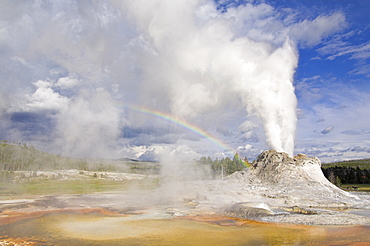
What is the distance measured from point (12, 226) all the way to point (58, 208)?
740cm

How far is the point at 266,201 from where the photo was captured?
79.2ft

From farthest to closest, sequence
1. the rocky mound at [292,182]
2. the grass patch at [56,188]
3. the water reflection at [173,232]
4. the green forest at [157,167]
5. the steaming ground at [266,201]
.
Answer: the green forest at [157,167]
the grass patch at [56,188]
the rocky mound at [292,182]
the steaming ground at [266,201]
the water reflection at [173,232]

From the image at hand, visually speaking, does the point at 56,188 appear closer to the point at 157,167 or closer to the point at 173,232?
the point at 173,232

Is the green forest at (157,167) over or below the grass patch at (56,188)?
over

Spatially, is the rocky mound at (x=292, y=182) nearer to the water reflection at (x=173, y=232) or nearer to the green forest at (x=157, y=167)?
the water reflection at (x=173, y=232)

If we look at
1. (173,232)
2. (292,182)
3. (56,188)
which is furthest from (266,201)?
(56,188)

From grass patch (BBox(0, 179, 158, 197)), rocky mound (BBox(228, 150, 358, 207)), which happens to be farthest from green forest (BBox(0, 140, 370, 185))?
rocky mound (BBox(228, 150, 358, 207))

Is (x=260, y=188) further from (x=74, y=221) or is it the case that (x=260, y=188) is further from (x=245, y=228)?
(x=74, y=221)

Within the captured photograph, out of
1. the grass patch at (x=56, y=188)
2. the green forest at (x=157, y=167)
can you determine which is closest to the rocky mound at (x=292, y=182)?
the grass patch at (x=56, y=188)

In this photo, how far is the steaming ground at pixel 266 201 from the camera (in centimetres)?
1941

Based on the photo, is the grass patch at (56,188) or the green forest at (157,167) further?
the green forest at (157,167)

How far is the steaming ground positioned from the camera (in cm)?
1941

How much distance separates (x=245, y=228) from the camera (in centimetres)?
1608

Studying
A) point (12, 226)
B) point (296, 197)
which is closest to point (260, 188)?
point (296, 197)
